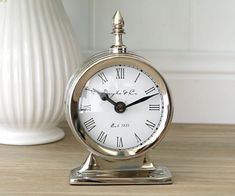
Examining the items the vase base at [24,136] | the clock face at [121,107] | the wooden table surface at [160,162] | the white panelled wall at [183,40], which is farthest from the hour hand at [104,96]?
the white panelled wall at [183,40]

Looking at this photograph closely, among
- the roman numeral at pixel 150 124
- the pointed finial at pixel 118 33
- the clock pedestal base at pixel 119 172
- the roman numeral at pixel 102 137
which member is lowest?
the clock pedestal base at pixel 119 172

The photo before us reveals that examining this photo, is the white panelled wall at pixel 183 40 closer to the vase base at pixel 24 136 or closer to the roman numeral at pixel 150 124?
the vase base at pixel 24 136

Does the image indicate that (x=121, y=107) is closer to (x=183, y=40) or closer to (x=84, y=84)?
(x=84, y=84)

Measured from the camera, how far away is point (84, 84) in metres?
0.70

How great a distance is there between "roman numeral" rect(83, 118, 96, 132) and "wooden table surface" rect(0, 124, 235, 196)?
0.07 meters

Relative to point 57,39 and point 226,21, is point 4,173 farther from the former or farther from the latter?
point 226,21

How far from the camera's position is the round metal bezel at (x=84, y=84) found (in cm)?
70

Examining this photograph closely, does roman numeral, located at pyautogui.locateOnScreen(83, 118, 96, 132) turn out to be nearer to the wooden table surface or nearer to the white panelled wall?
the wooden table surface

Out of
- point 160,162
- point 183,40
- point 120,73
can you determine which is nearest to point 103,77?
point 120,73

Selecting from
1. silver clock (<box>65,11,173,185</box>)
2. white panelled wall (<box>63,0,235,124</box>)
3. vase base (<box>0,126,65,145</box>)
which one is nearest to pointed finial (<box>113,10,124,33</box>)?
silver clock (<box>65,11,173,185</box>)

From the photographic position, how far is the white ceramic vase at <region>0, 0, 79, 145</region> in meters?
0.84

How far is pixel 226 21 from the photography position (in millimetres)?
1087

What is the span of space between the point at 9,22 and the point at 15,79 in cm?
9

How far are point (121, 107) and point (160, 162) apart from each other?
0.42 ft
